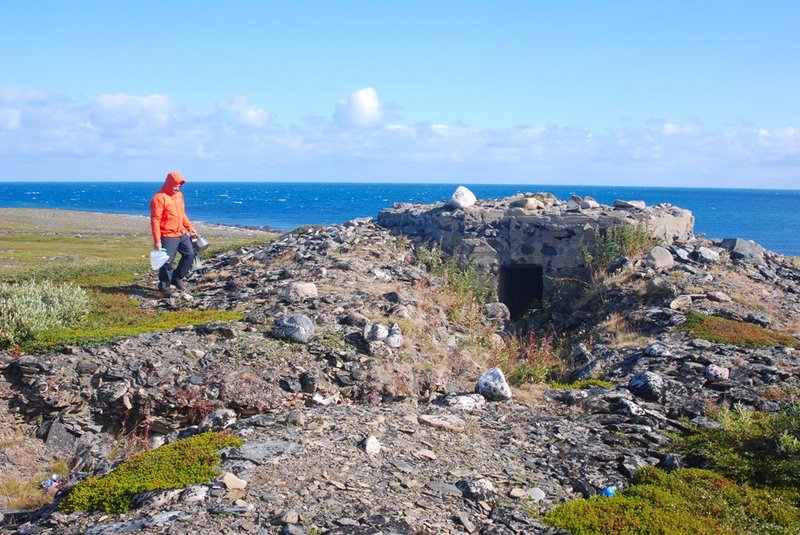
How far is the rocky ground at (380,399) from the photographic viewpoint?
4.86 metres

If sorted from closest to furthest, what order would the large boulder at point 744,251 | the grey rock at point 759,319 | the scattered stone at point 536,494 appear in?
the scattered stone at point 536,494
the grey rock at point 759,319
the large boulder at point 744,251

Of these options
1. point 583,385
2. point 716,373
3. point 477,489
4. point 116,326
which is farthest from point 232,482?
point 716,373

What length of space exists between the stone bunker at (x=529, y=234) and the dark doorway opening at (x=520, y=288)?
0.08 ft

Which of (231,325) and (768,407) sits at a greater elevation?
(231,325)

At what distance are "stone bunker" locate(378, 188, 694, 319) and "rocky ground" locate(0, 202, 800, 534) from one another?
1.45m

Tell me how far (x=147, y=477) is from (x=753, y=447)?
205 inches

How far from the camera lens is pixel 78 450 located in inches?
279

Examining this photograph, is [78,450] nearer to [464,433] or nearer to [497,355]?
[464,433]

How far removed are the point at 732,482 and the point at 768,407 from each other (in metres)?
2.30

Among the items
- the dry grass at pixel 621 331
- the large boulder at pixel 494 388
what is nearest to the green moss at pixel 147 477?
the large boulder at pixel 494 388

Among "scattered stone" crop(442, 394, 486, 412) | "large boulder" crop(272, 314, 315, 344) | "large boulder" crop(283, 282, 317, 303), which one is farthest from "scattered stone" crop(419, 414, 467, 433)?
"large boulder" crop(283, 282, 317, 303)

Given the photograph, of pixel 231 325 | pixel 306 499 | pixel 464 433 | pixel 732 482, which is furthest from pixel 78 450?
pixel 732 482

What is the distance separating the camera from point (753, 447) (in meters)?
6.10

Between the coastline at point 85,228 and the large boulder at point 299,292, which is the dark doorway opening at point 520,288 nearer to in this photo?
the large boulder at point 299,292
